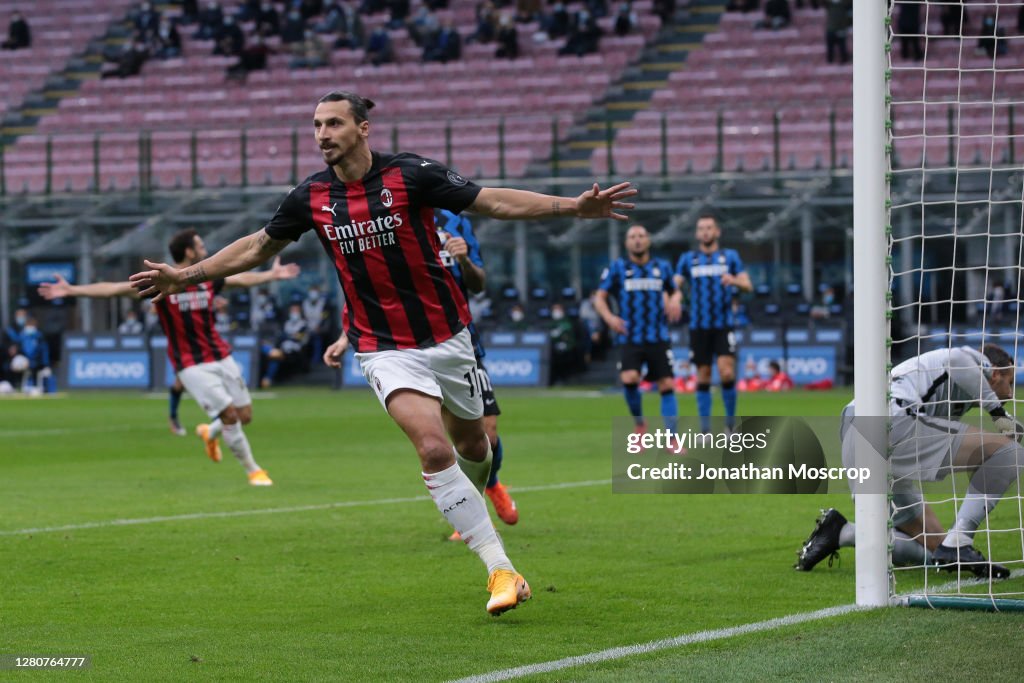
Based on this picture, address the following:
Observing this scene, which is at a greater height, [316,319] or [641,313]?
[641,313]

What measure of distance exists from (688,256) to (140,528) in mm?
7699

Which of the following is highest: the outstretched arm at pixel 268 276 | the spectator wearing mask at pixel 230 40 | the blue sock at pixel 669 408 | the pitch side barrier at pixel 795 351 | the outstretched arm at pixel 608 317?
the spectator wearing mask at pixel 230 40

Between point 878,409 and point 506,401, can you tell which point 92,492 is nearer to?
point 878,409

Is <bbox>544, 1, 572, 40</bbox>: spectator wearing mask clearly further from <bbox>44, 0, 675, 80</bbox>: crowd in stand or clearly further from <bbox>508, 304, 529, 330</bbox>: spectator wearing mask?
<bbox>508, 304, 529, 330</bbox>: spectator wearing mask

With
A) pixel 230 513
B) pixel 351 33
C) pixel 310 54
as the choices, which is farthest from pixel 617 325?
pixel 351 33

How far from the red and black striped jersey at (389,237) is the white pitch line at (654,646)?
1.69 meters

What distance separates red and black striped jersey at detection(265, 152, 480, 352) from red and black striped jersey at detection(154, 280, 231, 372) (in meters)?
6.05

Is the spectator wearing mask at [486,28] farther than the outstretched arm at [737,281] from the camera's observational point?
Yes

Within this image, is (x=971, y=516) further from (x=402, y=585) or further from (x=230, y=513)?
(x=230, y=513)

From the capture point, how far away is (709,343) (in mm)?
15094

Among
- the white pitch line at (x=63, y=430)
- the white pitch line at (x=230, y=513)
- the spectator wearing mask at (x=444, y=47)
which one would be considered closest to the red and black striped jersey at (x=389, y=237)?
the white pitch line at (x=230, y=513)

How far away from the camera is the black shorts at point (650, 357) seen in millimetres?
14609

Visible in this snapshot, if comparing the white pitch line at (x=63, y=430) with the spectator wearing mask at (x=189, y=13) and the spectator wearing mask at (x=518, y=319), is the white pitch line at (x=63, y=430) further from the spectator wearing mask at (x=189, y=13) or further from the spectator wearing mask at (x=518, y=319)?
the spectator wearing mask at (x=189, y=13)
